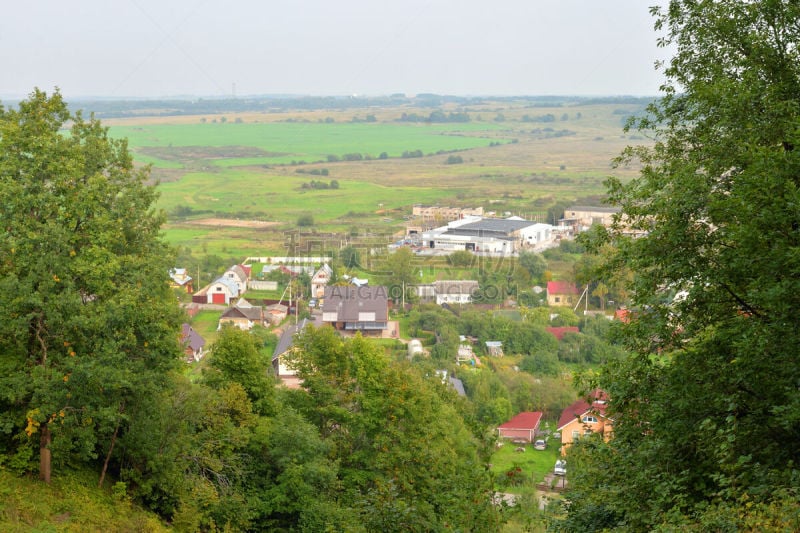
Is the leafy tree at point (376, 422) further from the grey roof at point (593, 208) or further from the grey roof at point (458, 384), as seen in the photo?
the grey roof at point (593, 208)

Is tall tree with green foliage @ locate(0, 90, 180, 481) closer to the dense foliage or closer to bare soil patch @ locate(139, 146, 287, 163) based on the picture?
the dense foliage

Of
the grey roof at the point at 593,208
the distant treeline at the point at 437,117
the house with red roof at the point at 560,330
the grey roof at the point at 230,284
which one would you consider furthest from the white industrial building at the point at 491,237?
the distant treeline at the point at 437,117

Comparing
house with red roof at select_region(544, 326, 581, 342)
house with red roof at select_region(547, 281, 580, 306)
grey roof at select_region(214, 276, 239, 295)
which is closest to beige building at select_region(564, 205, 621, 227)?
house with red roof at select_region(547, 281, 580, 306)

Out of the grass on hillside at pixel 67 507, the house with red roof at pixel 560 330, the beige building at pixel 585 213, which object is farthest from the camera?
the beige building at pixel 585 213

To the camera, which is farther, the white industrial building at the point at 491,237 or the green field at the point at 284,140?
the green field at the point at 284,140

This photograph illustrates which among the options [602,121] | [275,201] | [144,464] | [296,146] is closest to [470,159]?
[296,146]

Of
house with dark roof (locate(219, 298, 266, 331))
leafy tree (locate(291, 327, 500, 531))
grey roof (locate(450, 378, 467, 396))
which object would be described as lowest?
house with dark roof (locate(219, 298, 266, 331))
